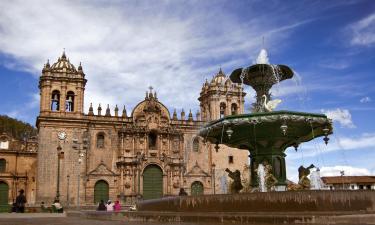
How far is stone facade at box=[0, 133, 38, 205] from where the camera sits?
39.3m

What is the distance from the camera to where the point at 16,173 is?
4038 centimetres

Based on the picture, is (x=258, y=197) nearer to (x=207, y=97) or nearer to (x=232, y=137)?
(x=232, y=137)

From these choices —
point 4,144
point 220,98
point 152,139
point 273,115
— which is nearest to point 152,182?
point 152,139

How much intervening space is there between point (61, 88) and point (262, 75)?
24330 mm

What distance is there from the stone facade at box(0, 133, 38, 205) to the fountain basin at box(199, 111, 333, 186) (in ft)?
97.5

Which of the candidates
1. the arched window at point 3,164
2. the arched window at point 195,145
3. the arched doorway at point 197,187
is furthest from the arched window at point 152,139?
the arched window at point 3,164

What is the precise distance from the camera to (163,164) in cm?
3700

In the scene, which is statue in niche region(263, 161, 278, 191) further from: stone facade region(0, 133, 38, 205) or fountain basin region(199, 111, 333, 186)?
stone facade region(0, 133, 38, 205)

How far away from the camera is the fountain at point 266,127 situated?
12406 mm

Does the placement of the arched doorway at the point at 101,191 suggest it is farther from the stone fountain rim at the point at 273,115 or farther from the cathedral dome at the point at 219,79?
the stone fountain rim at the point at 273,115

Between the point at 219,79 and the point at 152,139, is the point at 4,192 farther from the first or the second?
the point at 219,79

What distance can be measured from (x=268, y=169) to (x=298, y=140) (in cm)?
152

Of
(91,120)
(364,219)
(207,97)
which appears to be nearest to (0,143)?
(91,120)

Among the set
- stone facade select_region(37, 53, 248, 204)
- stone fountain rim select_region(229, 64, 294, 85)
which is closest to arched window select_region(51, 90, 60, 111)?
stone facade select_region(37, 53, 248, 204)
